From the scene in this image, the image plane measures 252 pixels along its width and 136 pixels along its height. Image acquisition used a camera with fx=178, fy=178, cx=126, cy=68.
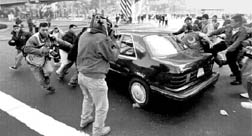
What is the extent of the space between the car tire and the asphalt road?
0.55 ft

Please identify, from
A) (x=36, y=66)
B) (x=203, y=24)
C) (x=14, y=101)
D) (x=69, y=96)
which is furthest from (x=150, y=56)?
(x=203, y=24)

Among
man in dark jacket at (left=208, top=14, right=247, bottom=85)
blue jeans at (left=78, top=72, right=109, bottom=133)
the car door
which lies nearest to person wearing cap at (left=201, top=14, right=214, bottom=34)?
man in dark jacket at (left=208, top=14, right=247, bottom=85)

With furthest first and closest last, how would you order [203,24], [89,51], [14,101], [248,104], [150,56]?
[203,24]
[14,101]
[248,104]
[150,56]
[89,51]

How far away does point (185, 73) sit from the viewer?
10.6ft

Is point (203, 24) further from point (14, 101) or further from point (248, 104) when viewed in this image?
point (14, 101)

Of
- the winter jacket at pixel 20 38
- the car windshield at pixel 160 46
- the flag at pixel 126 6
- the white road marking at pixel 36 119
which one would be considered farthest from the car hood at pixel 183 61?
the flag at pixel 126 6

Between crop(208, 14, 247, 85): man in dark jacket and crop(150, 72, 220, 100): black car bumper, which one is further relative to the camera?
crop(208, 14, 247, 85): man in dark jacket

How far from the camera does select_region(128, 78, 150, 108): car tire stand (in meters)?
3.55

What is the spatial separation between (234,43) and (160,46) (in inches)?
83.3

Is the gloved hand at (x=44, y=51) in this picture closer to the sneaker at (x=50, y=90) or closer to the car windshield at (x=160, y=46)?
Answer: the sneaker at (x=50, y=90)

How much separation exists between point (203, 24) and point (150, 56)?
5242mm

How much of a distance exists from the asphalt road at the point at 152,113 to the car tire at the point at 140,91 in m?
0.17

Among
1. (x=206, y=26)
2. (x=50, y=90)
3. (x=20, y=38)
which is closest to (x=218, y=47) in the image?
(x=206, y=26)

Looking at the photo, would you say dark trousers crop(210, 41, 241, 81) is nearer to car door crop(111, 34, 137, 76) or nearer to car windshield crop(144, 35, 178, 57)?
car windshield crop(144, 35, 178, 57)
